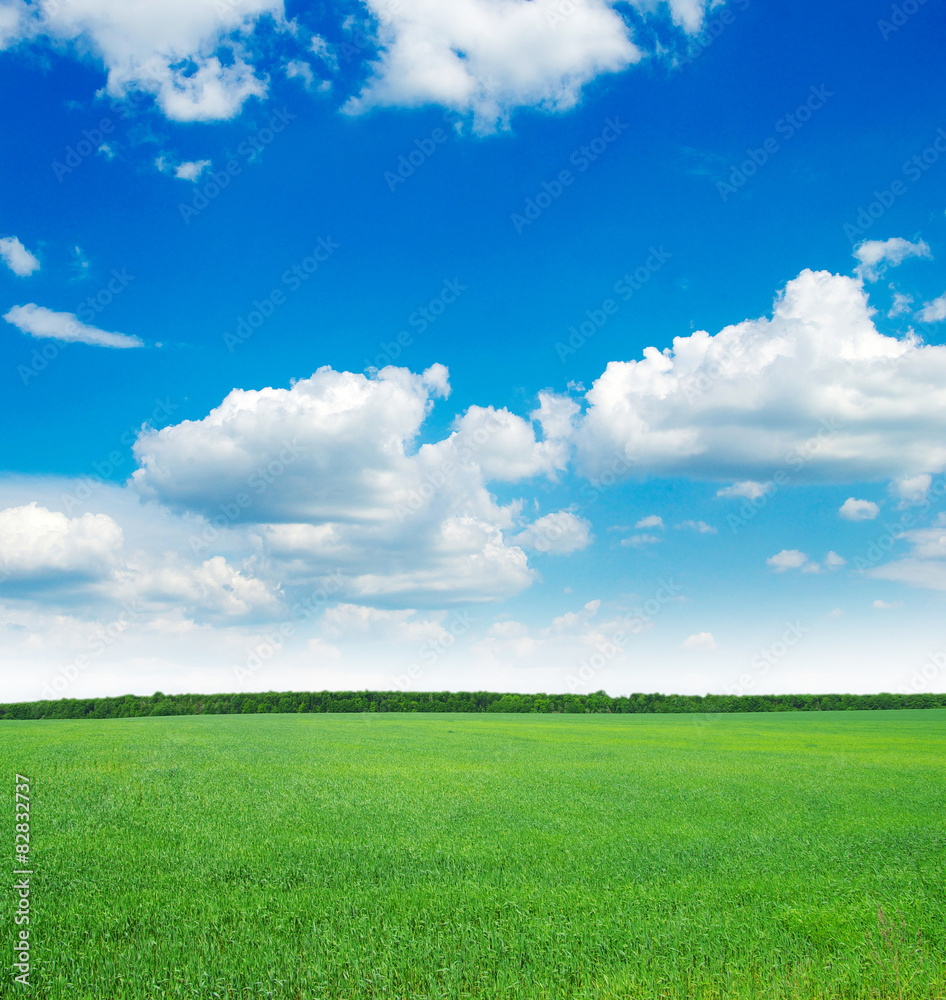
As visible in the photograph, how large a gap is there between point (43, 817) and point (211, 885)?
7.89 meters

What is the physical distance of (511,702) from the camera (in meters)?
136

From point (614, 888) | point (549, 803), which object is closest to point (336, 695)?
point (549, 803)

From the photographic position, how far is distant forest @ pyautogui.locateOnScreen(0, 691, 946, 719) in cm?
12850

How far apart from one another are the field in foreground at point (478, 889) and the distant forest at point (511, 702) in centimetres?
11191

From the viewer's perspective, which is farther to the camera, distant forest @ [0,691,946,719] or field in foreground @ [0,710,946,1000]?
distant forest @ [0,691,946,719]

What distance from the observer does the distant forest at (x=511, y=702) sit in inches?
5059

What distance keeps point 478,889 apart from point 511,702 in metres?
130

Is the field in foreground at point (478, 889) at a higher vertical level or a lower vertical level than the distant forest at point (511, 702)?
higher

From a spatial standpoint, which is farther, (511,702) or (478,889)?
(511,702)

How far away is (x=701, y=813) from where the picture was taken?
62.6 ft

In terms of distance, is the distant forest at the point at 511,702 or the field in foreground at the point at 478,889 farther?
the distant forest at the point at 511,702

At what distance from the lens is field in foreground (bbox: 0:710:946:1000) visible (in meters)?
8.50

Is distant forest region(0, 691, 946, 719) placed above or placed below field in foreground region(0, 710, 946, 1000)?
below

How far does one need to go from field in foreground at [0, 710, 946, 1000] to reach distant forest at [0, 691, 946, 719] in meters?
112
